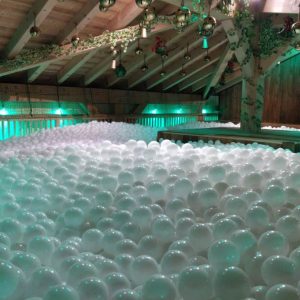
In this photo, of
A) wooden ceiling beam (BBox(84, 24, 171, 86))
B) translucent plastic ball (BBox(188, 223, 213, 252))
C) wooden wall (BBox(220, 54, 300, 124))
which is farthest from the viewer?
wooden wall (BBox(220, 54, 300, 124))

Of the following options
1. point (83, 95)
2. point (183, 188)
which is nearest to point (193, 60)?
point (83, 95)

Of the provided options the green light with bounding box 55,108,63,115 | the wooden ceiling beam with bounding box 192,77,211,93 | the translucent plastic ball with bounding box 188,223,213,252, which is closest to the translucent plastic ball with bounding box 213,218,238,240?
the translucent plastic ball with bounding box 188,223,213,252

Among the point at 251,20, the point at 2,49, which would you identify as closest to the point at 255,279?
the point at 251,20

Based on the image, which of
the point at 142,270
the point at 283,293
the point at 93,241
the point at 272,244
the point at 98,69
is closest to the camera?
the point at 283,293

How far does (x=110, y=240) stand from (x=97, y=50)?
261 inches

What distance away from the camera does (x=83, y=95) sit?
9586 millimetres

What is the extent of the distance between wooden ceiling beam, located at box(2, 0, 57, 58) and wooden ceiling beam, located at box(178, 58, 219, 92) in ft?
18.6

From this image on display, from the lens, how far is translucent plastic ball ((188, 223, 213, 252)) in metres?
1.66

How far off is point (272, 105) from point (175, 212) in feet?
34.4

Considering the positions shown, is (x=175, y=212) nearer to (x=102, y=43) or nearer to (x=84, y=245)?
(x=84, y=245)

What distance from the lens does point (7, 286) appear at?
1.29 metres

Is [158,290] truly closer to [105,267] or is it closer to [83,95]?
[105,267]

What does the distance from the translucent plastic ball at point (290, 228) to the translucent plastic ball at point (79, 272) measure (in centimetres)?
93

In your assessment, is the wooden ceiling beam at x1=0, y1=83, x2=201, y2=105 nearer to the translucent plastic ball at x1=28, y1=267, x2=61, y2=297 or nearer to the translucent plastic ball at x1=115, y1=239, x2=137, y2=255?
the translucent plastic ball at x1=115, y1=239, x2=137, y2=255
